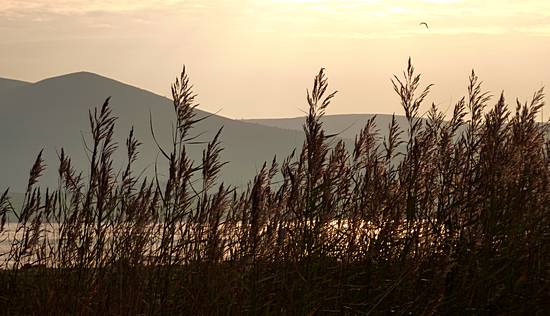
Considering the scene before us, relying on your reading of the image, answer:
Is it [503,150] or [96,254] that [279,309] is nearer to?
[96,254]

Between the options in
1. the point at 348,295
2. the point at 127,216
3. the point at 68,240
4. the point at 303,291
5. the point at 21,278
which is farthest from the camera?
the point at 21,278

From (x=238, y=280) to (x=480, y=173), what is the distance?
6.16ft

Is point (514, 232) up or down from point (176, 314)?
up

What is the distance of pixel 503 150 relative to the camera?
21.2 feet

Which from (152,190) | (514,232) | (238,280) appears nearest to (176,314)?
(238,280)

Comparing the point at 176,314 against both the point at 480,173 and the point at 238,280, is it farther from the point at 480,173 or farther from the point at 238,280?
the point at 480,173

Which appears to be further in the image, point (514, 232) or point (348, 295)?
point (514, 232)

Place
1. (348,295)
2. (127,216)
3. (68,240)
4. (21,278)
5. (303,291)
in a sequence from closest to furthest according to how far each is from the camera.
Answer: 1. (303,291)
2. (348,295)
3. (68,240)
4. (127,216)
5. (21,278)

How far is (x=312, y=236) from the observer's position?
17.5 ft

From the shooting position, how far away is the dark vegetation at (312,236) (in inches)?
210

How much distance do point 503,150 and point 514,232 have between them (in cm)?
74

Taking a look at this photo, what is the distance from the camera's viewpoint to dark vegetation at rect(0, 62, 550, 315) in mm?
5340

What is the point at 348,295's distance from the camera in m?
5.51

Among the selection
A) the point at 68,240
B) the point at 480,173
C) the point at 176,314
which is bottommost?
the point at 176,314
